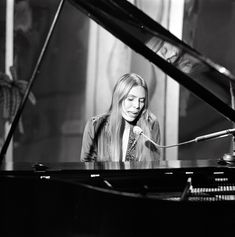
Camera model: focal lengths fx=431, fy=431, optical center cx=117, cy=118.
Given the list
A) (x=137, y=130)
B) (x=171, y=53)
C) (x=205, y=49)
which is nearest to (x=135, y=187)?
(x=171, y=53)

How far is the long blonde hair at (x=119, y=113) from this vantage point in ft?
10.9

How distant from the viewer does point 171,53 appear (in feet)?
5.82

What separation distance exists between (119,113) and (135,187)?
1.44 m

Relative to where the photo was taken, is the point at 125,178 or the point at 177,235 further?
the point at 125,178

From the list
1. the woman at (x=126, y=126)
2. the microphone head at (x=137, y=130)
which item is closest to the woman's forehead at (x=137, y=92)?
the woman at (x=126, y=126)

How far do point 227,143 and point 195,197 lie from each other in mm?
1767

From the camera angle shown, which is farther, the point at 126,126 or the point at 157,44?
the point at 126,126

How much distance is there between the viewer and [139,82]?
10.9 ft

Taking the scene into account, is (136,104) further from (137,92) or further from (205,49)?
(205,49)

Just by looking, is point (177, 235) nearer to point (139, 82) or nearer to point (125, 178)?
point (125, 178)

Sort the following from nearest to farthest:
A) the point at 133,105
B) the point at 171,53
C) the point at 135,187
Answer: the point at 171,53 → the point at 135,187 → the point at 133,105

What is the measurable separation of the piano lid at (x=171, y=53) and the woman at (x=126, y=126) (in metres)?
1.48

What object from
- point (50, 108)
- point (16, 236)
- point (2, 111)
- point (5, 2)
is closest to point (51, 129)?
point (50, 108)

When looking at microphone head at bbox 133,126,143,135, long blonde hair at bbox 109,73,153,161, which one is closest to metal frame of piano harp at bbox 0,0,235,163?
long blonde hair at bbox 109,73,153,161
